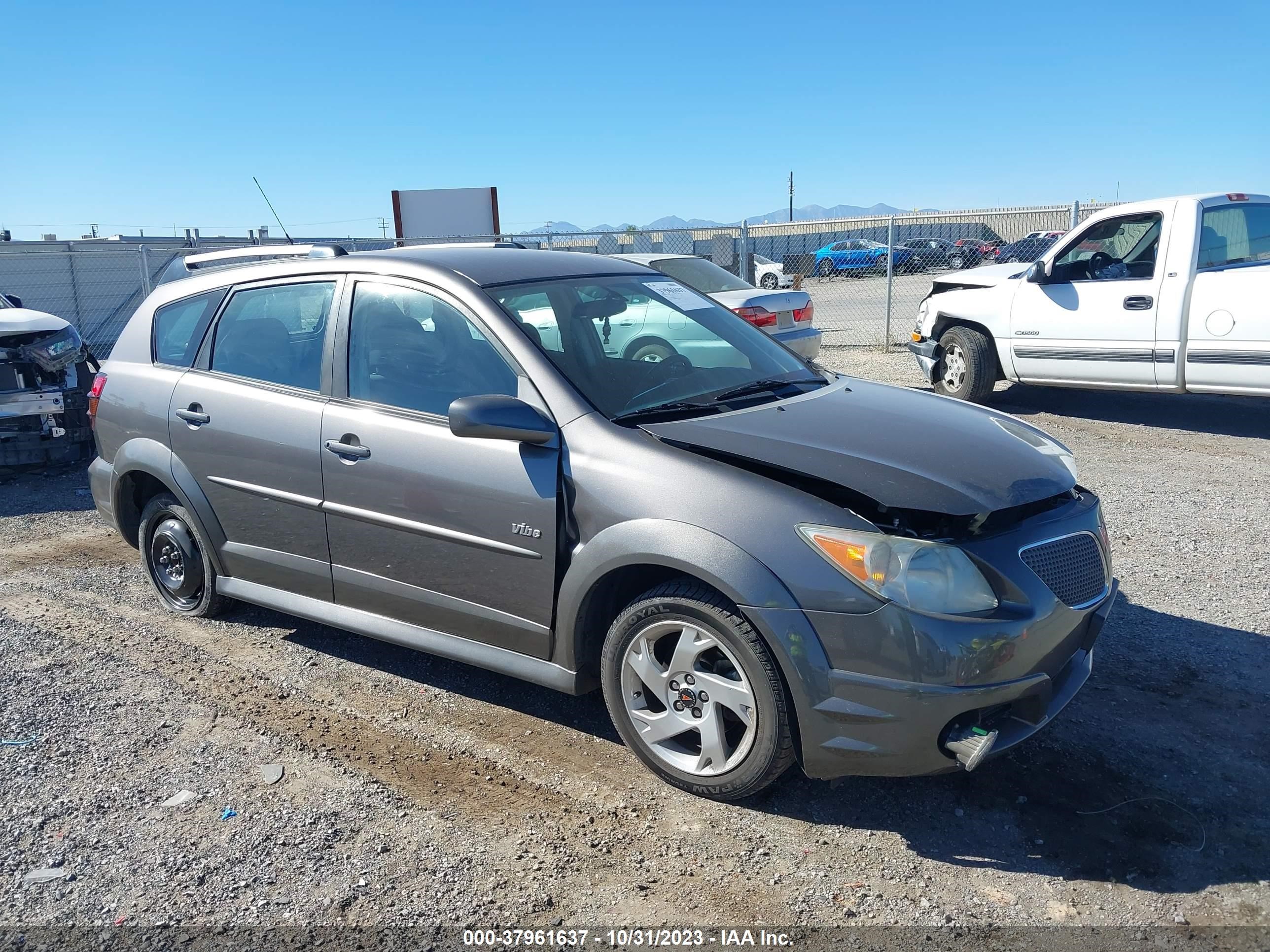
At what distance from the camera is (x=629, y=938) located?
8.87 feet

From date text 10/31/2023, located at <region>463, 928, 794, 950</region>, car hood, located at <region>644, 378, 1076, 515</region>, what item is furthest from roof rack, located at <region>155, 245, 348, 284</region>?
date text 10/31/2023, located at <region>463, 928, 794, 950</region>

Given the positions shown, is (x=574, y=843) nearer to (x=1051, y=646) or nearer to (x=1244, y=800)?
(x=1051, y=646)

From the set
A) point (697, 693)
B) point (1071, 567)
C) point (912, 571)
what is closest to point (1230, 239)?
point (1071, 567)

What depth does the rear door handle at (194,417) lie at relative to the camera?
14.8 feet

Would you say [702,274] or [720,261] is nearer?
[702,274]

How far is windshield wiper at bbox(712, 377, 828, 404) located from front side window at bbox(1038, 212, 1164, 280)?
18.8 ft

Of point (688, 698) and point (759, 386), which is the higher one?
point (759, 386)

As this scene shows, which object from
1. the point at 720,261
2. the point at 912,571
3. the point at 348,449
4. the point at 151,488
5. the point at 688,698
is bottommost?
the point at 688,698

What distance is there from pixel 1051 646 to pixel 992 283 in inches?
297

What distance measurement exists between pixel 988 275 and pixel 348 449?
7.97 meters

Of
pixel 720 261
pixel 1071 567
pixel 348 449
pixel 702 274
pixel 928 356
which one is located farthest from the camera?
pixel 720 261

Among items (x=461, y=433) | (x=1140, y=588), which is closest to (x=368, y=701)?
(x=461, y=433)

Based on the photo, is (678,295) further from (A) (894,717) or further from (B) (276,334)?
(A) (894,717)

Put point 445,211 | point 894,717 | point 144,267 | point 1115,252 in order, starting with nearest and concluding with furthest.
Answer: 1. point 894,717
2. point 1115,252
3. point 144,267
4. point 445,211
